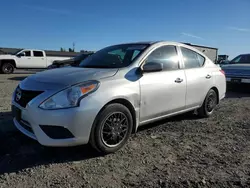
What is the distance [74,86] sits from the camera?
10.7 ft

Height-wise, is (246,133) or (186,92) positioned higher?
(186,92)

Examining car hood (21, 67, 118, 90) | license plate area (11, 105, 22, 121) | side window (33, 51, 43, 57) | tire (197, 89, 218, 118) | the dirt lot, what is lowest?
the dirt lot

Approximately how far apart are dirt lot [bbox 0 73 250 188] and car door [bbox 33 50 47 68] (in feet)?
53.4

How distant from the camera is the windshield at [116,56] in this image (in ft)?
13.6

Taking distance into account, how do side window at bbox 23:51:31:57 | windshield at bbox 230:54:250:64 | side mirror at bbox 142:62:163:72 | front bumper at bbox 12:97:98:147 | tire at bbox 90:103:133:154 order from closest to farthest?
front bumper at bbox 12:97:98:147 → tire at bbox 90:103:133:154 → side mirror at bbox 142:62:163:72 → windshield at bbox 230:54:250:64 → side window at bbox 23:51:31:57

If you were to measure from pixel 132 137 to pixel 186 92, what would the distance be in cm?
137

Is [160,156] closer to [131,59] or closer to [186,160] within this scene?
[186,160]

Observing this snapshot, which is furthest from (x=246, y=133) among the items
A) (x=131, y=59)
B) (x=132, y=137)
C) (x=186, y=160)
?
(x=131, y=59)

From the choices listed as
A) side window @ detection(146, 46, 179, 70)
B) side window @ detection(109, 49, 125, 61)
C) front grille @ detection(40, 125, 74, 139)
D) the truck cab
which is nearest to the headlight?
front grille @ detection(40, 125, 74, 139)

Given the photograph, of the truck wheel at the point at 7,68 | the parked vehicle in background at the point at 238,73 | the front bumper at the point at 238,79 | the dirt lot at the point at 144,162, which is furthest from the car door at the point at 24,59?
the dirt lot at the point at 144,162

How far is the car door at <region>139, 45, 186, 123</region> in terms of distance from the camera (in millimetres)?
3998

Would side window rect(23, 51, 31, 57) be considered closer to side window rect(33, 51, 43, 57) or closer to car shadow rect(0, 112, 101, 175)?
side window rect(33, 51, 43, 57)

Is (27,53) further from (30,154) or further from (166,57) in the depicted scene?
(30,154)

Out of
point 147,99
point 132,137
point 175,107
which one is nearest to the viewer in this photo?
point 147,99
